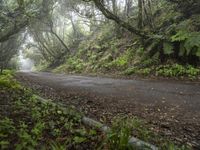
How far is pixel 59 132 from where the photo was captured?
4.32 meters

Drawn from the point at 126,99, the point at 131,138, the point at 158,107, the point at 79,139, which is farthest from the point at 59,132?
the point at 126,99

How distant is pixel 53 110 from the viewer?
224 inches

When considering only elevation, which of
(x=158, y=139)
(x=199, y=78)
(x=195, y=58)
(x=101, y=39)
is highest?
(x=101, y=39)

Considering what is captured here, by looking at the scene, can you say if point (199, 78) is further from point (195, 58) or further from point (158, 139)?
point (158, 139)

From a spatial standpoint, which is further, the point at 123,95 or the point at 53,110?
the point at 123,95

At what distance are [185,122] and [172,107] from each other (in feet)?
3.73

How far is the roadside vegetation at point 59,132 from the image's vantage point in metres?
3.47

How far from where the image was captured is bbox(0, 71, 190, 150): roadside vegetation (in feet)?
11.4

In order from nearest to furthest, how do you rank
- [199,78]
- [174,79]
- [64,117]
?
[64,117] → [199,78] → [174,79]

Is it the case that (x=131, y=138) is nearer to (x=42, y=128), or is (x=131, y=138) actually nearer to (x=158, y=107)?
(x=42, y=128)

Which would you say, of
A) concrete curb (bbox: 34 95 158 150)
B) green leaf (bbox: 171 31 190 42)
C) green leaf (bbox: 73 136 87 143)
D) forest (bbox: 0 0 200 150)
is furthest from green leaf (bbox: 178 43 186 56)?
green leaf (bbox: 73 136 87 143)

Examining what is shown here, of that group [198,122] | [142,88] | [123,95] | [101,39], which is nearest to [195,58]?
[142,88]

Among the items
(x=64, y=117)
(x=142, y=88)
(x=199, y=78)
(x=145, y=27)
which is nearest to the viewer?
(x=64, y=117)

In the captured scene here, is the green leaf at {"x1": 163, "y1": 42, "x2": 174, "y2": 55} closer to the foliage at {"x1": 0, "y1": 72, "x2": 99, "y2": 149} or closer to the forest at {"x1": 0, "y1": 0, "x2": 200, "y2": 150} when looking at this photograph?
the forest at {"x1": 0, "y1": 0, "x2": 200, "y2": 150}
